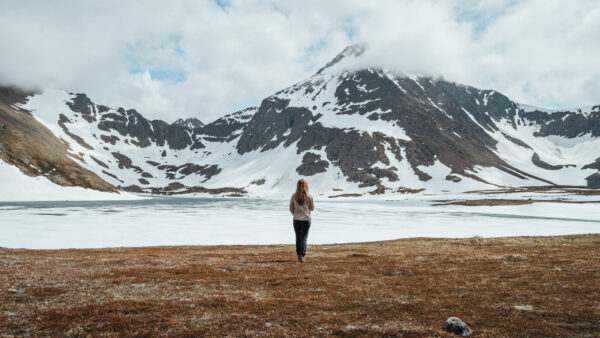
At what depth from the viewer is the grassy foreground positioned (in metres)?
8.50

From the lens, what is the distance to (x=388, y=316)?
9406 mm

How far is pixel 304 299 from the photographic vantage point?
11.3 meters

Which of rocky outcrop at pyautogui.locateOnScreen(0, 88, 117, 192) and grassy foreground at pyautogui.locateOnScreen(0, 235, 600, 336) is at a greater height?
rocky outcrop at pyautogui.locateOnScreen(0, 88, 117, 192)

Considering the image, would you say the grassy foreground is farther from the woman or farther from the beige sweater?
the beige sweater

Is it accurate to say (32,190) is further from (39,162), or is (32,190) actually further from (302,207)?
(302,207)

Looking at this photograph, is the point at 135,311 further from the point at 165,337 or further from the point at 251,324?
the point at 251,324

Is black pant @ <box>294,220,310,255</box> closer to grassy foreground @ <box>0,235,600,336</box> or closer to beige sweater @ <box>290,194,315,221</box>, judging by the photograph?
beige sweater @ <box>290,194,315,221</box>

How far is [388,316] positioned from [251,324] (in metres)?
3.66

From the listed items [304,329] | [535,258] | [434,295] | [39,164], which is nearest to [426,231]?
[535,258]

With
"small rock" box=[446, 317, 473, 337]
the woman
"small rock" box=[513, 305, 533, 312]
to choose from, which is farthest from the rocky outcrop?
"small rock" box=[513, 305, 533, 312]

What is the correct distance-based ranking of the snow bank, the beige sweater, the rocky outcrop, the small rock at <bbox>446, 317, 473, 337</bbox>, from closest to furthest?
the small rock at <bbox>446, 317, 473, 337</bbox>
the beige sweater
the snow bank
the rocky outcrop

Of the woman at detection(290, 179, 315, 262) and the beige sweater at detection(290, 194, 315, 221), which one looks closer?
the woman at detection(290, 179, 315, 262)

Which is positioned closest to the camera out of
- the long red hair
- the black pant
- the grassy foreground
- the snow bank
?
the grassy foreground

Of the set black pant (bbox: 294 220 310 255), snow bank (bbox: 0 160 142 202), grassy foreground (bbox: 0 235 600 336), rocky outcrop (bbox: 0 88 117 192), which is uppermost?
rocky outcrop (bbox: 0 88 117 192)
